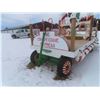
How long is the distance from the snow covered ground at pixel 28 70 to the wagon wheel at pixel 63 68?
0.10 ft

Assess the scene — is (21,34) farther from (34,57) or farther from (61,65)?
(61,65)

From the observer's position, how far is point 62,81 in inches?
52.2

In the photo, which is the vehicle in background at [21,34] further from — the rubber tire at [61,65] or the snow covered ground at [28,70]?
the rubber tire at [61,65]

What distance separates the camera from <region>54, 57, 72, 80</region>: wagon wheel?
1.29 m

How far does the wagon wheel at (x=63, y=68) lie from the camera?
129 centimetres

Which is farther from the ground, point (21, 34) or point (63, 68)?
point (21, 34)

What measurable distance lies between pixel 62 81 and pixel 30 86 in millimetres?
200

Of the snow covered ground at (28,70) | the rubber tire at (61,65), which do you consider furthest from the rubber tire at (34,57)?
the rubber tire at (61,65)

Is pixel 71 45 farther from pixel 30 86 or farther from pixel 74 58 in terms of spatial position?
pixel 30 86

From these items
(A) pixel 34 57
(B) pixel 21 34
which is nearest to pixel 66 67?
(A) pixel 34 57

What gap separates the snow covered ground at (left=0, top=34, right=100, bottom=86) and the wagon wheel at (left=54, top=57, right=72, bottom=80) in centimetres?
3

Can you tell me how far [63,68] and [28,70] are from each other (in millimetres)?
223

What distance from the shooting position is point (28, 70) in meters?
1.36

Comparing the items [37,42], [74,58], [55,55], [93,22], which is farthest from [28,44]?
[93,22]
